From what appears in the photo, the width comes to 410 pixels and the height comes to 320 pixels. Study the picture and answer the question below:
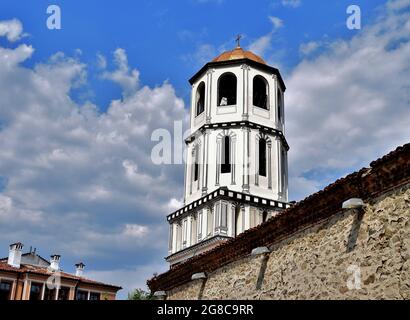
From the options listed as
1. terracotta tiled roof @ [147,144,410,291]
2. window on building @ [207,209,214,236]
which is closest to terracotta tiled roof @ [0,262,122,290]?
window on building @ [207,209,214,236]

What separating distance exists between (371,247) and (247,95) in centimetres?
2444

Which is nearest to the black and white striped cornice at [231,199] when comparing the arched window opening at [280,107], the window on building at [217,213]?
the window on building at [217,213]

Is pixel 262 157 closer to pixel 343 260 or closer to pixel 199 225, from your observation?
pixel 199 225

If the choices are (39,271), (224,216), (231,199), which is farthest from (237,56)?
(39,271)

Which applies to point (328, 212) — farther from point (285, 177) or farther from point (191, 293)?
point (285, 177)

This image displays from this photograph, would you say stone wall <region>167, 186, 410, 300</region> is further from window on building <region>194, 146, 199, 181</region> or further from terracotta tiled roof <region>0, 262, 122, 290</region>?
terracotta tiled roof <region>0, 262, 122, 290</region>

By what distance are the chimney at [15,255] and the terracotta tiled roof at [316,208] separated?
1184 inches

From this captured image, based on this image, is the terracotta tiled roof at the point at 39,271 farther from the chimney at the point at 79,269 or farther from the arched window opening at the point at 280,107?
the arched window opening at the point at 280,107

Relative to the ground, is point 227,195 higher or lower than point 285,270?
higher

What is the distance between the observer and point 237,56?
3416 cm

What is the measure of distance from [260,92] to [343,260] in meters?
25.9

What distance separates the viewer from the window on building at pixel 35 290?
133 feet
